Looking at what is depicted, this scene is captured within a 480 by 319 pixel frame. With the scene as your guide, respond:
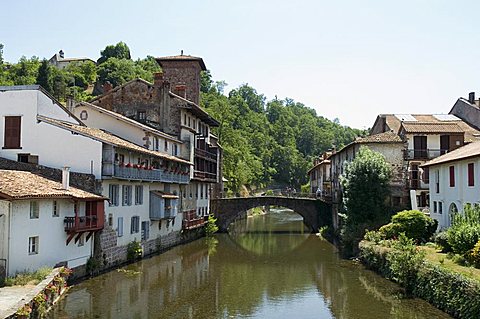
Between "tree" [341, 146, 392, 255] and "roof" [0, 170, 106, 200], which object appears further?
"tree" [341, 146, 392, 255]

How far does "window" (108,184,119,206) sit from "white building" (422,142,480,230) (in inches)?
860

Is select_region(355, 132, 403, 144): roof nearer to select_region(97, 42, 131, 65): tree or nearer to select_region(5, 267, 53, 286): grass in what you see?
select_region(5, 267, 53, 286): grass

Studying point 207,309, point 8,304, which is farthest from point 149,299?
point 8,304

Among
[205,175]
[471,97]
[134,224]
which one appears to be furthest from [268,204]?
[134,224]

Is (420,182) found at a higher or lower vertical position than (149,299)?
higher

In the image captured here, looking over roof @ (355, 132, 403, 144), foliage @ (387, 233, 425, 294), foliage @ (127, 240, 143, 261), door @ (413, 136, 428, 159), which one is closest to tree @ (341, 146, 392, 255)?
roof @ (355, 132, 403, 144)

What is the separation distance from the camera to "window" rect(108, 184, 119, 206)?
1320 inches

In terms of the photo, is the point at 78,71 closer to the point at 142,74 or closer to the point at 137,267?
the point at 142,74

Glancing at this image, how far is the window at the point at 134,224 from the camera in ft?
123

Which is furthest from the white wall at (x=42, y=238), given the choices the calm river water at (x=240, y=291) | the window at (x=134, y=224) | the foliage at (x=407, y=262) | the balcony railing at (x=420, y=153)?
the balcony railing at (x=420, y=153)

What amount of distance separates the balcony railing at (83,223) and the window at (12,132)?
678cm

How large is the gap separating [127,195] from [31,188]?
11.8 metres

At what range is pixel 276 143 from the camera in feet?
A: 483

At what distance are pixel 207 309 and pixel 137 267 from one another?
1185cm
